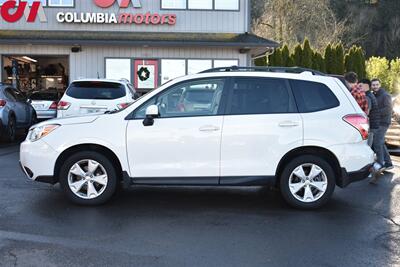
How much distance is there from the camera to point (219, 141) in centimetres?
636

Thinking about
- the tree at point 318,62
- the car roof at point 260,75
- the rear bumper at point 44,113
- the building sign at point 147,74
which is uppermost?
the tree at point 318,62

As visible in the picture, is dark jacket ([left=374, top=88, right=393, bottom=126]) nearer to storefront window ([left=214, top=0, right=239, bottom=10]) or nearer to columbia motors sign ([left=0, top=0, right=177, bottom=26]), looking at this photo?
storefront window ([left=214, top=0, right=239, bottom=10])

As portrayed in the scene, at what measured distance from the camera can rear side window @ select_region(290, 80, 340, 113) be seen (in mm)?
6535

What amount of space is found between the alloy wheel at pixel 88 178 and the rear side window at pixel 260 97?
1864 millimetres

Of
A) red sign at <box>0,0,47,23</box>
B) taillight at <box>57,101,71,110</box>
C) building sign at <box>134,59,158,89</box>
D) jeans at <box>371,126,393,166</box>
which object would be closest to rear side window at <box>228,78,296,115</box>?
jeans at <box>371,126,393,166</box>

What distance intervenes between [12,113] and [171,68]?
23.6ft

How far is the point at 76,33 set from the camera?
1892 centimetres

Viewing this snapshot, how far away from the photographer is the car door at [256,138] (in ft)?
20.9

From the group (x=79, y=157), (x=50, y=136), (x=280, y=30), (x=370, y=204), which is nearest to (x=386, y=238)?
(x=370, y=204)

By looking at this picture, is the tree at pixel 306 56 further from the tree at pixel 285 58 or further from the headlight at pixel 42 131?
the headlight at pixel 42 131

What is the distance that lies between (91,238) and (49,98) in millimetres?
12484

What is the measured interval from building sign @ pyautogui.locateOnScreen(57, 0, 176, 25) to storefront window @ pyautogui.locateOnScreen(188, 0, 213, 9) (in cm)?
79

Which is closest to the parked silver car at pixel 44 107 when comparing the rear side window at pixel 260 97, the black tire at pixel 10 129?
the black tire at pixel 10 129

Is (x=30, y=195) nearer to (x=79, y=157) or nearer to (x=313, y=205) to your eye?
(x=79, y=157)
